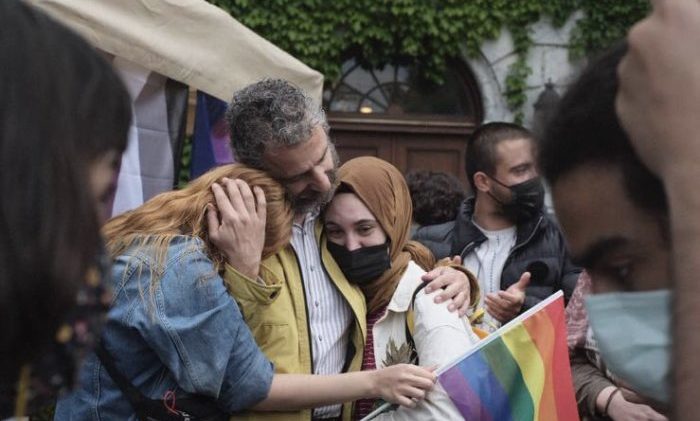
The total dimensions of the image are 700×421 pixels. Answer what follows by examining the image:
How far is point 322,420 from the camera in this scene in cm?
295

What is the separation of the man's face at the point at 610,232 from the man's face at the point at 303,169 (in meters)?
1.57

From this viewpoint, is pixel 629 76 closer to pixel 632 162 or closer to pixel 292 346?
pixel 632 162

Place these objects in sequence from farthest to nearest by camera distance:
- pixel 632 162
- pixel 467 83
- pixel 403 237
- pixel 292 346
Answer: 1. pixel 467 83
2. pixel 403 237
3. pixel 292 346
4. pixel 632 162

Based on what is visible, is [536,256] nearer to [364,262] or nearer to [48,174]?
[364,262]

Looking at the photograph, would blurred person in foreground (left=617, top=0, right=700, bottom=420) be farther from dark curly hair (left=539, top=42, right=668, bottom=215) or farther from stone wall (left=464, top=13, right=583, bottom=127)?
stone wall (left=464, top=13, right=583, bottom=127)


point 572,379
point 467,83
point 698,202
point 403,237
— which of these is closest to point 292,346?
point 403,237

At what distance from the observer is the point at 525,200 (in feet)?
12.9

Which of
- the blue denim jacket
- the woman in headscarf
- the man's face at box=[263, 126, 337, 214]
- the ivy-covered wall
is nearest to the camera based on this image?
the blue denim jacket

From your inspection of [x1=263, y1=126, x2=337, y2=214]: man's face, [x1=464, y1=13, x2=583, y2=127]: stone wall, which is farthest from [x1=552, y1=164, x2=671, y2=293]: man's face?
[x1=464, y1=13, x2=583, y2=127]: stone wall

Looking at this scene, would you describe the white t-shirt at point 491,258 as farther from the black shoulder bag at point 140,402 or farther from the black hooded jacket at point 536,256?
the black shoulder bag at point 140,402

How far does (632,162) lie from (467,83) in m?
8.41

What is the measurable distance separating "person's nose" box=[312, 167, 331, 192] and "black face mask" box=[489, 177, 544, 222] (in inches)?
48.7

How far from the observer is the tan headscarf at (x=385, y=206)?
2.99 metres

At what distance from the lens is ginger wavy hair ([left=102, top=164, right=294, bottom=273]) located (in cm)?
263
